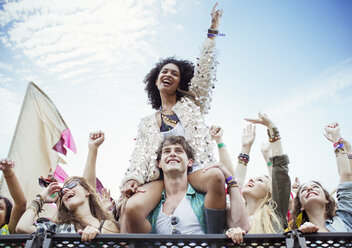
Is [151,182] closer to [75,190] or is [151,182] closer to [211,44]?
[75,190]

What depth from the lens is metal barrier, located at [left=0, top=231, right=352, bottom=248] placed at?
1.57m

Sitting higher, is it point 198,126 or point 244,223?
point 198,126

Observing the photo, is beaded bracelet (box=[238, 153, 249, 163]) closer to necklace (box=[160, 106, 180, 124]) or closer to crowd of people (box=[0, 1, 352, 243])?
crowd of people (box=[0, 1, 352, 243])

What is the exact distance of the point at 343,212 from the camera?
8.42 feet

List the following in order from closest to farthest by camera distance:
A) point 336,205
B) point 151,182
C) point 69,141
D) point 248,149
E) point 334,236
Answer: point 334,236
point 151,182
point 336,205
point 248,149
point 69,141

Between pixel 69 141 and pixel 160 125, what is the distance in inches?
159

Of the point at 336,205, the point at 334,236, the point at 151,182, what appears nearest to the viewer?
the point at 334,236

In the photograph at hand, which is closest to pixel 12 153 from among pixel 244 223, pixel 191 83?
pixel 191 83

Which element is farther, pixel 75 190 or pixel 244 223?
pixel 75 190

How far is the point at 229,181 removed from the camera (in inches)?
93.9

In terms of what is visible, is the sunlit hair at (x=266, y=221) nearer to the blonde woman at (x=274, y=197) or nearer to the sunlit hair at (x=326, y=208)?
the blonde woman at (x=274, y=197)

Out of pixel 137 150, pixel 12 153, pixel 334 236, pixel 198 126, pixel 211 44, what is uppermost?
pixel 211 44

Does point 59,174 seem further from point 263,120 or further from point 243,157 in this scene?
point 263,120

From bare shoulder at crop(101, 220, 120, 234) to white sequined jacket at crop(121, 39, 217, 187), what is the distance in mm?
294
